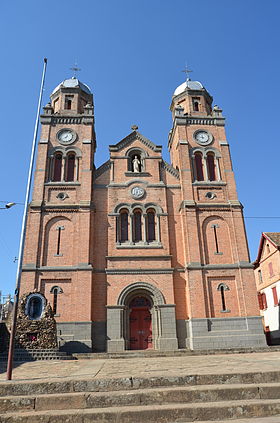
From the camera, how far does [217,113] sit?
1166 inches

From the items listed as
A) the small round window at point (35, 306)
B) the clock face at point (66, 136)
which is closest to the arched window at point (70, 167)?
the clock face at point (66, 136)

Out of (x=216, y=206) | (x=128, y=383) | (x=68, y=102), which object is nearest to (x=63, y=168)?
(x=68, y=102)

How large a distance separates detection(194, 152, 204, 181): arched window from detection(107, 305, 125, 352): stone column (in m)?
12.8

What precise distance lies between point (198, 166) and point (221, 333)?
1379 cm

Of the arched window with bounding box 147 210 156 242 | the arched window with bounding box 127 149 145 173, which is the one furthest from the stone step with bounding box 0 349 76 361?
the arched window with bounding box 127 149 145 173

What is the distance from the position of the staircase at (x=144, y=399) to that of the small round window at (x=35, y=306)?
1173 cm

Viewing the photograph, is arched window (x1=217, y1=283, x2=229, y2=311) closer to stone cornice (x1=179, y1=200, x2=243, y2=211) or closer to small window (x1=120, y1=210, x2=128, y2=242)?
stone cornice (x1=179, y1=200, x2=243, y2=211)

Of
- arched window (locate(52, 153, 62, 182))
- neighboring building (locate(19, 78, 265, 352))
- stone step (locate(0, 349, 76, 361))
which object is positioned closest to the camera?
stone step (locate(0, 349, 76, 361))

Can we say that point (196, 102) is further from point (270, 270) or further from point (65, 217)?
point (270, 270)

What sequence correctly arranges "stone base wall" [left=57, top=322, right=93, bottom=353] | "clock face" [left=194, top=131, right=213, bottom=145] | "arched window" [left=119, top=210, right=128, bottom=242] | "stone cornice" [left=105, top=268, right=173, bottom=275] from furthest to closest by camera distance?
1. "clock face" [left=194, top=131, right=213, bottom=145]
2. "arched window" [left=119, top=210, right=128, bottom=242]
3. "stone cornice" [left=105, top=268, right=173, bottom=275]
4. "stone base wall" [left=57, top=322, right=93, bottom=353]

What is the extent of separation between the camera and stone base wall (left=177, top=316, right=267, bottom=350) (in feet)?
69.7

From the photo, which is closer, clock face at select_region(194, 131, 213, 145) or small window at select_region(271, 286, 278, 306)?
clock face at select_region(194, 131, 213, 145)

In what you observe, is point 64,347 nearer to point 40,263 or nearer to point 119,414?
point 40,263

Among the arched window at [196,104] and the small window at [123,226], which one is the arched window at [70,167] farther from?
the arched window at [196,104]
